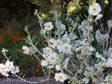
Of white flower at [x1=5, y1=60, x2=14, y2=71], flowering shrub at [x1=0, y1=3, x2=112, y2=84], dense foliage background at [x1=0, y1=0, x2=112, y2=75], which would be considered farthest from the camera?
dense foliage background at [x1=0, y1=0, x2=112, y2=75]

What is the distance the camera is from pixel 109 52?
8.17ft

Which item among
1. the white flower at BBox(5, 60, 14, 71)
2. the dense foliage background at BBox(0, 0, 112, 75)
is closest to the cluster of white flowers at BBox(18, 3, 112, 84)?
the white flower at BBox(5, 60, 14, 71)

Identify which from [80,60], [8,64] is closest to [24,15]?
[8,64]

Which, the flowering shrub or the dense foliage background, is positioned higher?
the flowering shrub

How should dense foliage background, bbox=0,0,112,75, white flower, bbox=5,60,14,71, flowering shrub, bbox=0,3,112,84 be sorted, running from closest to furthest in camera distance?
1. flowering shrub, bbox=0,3,112,84
2. white flower, bbox=5,60,14,71
3. dense foliage background, bbox=0,0,112,75

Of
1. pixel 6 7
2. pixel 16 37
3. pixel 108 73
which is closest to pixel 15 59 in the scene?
pixel 16 37

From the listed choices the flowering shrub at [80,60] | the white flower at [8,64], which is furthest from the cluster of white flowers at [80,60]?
the white flower at [8,64]

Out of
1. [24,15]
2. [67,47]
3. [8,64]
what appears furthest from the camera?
[24,15]

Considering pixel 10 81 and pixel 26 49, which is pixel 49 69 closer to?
pixel 26 49

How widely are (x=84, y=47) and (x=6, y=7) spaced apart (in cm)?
964

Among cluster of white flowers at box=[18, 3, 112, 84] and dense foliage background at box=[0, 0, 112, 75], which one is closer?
cluster of white flowers at box=[18, 3, 112, 84]

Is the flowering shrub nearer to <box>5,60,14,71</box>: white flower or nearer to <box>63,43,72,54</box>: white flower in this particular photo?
<box>63,43,72,54</box>: white flower

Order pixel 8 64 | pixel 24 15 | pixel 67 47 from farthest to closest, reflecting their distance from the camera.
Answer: pixel 24 15 < pixel 8 64 < pixel 67 47

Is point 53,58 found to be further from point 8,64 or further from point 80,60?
point 8,64
